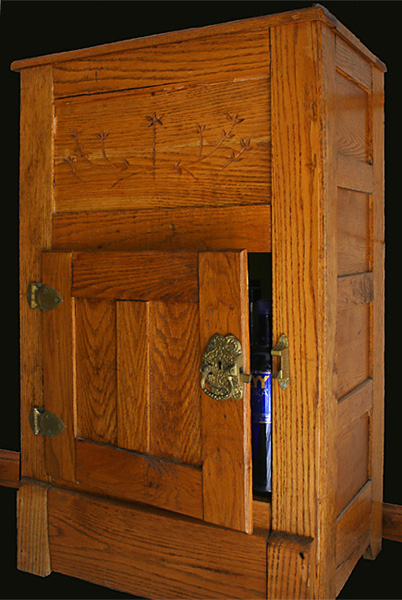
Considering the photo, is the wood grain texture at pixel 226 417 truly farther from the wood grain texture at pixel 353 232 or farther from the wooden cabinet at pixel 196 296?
the wood grain texture at pixel 353 232

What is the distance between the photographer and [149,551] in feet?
6.50

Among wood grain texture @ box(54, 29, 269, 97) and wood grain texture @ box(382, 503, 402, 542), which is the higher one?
wood grain texture @ box(54, 29, 269, 97)

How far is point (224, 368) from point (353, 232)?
23.6 inches

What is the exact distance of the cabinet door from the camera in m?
1.73

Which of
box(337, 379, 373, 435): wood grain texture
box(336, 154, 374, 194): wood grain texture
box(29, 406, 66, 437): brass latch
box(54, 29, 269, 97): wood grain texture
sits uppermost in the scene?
box(54, 29, 269, 97): wood grain texture

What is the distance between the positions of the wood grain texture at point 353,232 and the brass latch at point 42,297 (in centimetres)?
79

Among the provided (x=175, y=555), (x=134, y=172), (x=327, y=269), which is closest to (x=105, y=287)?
(x=134, y=172)

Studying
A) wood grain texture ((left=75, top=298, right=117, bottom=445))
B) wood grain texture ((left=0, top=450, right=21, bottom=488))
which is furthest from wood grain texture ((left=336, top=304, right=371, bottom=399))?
wood grain texture ((left=0, top=450, right=21, bottom=488))

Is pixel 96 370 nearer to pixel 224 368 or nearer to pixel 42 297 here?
pixel 42 297

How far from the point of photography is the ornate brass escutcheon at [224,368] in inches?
66.7

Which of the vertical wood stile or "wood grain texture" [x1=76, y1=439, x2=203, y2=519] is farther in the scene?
"wood grain texture" [x1=76, y1=439, x2=203, y2=519]

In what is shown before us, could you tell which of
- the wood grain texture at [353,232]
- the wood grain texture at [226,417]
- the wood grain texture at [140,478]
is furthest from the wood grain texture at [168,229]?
the wood grain texture at [140,478]

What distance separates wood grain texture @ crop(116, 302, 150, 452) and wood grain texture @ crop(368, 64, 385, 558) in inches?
29.9

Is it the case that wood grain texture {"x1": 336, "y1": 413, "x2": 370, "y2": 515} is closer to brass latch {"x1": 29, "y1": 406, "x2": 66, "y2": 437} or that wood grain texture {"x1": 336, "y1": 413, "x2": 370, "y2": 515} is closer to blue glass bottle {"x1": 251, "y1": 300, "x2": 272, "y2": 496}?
blue glass bottle {"x1": 251, "y1": 300, "x2": 272, "y2": 496}
